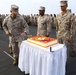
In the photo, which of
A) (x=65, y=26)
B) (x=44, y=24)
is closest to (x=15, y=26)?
(x=44, y=24)

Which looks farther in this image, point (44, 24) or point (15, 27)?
point (44, 24)

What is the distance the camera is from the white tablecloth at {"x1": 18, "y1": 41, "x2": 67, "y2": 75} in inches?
111

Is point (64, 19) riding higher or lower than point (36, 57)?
higher

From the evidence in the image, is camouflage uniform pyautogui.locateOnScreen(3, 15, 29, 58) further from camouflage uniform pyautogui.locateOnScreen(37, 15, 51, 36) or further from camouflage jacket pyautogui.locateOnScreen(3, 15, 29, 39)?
camouflage uniform pyautogui.locateOnScreen(37, 15, 51, 36)

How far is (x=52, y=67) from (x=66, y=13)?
1560 millimetres

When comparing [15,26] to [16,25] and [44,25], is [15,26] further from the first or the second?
[44,25]

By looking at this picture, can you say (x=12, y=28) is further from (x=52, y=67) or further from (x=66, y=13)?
(x=52, y=67)

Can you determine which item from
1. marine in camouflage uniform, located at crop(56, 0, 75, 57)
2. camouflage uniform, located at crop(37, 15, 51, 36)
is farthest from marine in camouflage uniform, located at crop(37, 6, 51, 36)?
marine in camouflage uniform, located at crop(56, 0, 75, 57)

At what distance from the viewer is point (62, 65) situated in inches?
121

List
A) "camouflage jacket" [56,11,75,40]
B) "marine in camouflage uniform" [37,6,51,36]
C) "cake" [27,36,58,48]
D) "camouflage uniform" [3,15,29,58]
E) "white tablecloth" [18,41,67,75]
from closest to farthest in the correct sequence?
"white tablecloth" [18,41,67,75] → "cake" [27,36,58,48] → "camouflage jacket" [56,11,75,40] → "camouflage uniform" [3,15,29,58] → "marine in camouflage uniform" [37,6,51,36]

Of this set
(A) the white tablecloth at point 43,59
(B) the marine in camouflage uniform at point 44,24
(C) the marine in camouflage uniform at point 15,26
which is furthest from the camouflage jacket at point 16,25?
(A) the white tablecloth at point 43,59

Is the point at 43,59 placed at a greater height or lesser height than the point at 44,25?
lesser

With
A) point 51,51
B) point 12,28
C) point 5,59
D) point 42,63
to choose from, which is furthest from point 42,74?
point 5,59

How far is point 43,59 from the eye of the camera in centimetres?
293
